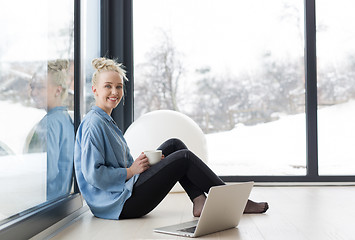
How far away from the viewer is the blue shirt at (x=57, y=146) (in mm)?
2506

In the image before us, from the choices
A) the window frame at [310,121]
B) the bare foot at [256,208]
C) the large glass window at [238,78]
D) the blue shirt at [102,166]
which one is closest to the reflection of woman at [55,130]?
the blue shirt at [102,166]

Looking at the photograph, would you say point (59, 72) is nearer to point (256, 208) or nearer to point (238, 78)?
point (256, 208)

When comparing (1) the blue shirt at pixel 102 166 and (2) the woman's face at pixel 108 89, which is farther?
(2) the woman's face at pixel 108 89

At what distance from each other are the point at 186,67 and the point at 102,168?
85.2 inches

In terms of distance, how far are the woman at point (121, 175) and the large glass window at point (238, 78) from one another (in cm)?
176

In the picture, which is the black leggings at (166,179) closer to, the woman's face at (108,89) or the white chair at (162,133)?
the woman's face at (108,89)

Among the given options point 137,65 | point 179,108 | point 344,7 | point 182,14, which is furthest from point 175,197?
point 344,7

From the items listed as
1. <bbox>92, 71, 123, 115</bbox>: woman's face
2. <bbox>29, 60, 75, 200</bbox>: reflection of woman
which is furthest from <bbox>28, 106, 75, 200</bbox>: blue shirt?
<bbox>92, 71, 123, 115</bbox>: woman's face

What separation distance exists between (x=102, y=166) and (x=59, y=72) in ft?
1.91

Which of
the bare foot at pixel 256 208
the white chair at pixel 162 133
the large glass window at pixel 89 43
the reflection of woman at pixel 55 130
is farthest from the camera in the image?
the white chair at pixel 162 133

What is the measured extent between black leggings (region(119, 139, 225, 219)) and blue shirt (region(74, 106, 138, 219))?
0.05 m

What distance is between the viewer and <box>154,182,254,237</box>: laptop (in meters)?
2.21

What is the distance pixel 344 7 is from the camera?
4.55 m

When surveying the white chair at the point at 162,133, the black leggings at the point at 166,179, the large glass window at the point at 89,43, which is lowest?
the black leggings at the point at 166,179
